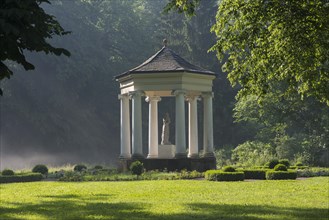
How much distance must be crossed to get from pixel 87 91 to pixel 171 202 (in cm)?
5424

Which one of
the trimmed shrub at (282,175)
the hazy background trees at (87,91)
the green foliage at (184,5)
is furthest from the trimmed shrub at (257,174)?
the hazy background trees at (87,91)

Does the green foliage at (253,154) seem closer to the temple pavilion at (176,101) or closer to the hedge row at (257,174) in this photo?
the temple pavilion at (176,101)

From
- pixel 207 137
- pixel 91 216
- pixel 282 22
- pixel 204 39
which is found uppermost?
pixel 204 39

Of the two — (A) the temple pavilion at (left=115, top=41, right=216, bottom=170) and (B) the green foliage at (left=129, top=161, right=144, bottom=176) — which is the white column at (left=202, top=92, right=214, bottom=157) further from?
(B) the green foliage at (left=129, top=161, right=144, bottom=176)

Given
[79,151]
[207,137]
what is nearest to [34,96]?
[79,151]

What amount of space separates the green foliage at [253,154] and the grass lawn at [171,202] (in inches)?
796

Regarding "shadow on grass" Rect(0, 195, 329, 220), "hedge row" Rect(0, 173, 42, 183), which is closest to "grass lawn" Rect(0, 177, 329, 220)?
"shadow on grass" Rect(0, 195, 329, 220)

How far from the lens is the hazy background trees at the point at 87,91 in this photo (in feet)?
222

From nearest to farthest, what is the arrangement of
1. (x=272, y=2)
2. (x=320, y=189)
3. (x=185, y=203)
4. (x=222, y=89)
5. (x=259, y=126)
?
(x=185, y=203), (x=272, y=2), (x=320, y=189), (x=259, y=126), (x=222, y=89)

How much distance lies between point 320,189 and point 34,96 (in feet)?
163

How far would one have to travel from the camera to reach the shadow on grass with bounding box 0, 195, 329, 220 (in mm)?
15094

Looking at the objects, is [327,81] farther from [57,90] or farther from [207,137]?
[57,90]

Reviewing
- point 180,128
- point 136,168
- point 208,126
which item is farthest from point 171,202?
point 208,126

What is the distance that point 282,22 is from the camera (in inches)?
802
